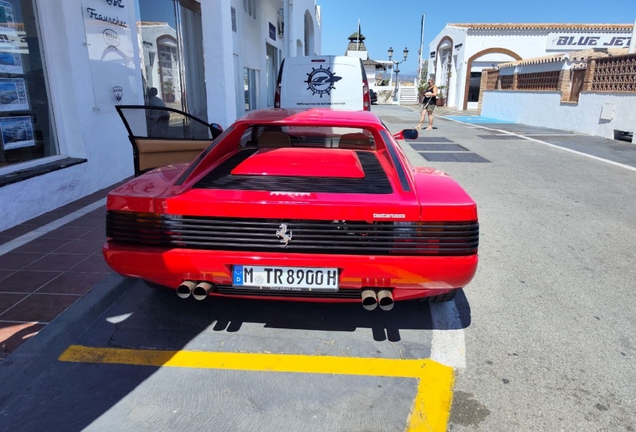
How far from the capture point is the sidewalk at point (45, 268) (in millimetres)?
2932

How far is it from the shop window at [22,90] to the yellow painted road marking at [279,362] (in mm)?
3523

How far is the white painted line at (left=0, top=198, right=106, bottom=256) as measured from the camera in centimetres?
420

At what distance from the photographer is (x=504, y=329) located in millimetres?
3109

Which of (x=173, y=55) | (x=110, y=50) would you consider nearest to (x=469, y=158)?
(x=173, y=55)

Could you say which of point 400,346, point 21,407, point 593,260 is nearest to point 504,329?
point 400,346

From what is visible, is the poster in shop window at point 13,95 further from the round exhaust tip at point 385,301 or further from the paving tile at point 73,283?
the round exhaust tip at point 385,301

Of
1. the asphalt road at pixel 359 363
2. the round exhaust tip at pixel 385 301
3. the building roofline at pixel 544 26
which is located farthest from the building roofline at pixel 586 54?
the round exhaust tip at pixel 385 301

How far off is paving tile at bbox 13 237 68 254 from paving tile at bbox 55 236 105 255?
7 centimetres

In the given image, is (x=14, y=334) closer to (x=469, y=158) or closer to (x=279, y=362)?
(x=279, y=362)

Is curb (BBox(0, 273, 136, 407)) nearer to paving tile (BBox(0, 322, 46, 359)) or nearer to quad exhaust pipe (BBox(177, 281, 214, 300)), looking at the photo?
paving tile (BBox(0, 322, 46, 359))

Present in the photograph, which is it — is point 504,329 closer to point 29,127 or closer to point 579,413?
point 579,413

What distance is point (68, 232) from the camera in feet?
15.1

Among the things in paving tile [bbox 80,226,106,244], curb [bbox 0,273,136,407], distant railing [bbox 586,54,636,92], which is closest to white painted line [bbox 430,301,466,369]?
curb [bbox 0,273,136,407]

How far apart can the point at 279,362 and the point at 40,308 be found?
1.69 meters
